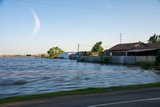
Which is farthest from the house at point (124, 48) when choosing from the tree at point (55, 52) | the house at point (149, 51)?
the tree at point (55, 52)

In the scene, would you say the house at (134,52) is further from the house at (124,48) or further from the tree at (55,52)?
the tree at (55,52)

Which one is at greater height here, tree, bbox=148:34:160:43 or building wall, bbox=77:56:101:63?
tree, bbox=148:34:160:43

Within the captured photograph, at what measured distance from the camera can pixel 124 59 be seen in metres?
70.7

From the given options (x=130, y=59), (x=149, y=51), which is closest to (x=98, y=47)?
(x=149, y=51)

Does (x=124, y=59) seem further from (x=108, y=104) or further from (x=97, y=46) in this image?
(x=108, y=104)

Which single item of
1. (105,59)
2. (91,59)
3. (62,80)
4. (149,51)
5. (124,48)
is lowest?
(62,80)

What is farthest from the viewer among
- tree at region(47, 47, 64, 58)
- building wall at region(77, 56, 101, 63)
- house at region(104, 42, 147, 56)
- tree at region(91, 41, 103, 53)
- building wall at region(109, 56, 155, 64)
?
tree at region(47, 47, 64, 58)

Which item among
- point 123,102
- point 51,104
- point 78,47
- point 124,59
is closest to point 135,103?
point 123,102

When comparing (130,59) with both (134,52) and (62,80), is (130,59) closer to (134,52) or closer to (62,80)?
(134,52)

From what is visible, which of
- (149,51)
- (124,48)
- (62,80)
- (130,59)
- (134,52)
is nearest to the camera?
(62,80)

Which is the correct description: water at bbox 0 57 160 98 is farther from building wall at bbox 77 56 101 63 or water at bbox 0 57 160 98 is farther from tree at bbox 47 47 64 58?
tree at bbox 47 47 64 58

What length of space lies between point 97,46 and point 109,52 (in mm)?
23124

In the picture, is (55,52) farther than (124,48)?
Yes

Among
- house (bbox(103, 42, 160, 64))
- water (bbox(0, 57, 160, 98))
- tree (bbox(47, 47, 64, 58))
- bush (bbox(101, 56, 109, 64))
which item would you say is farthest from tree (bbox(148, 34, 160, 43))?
tree (bbox(47, 47, 64, 58))
